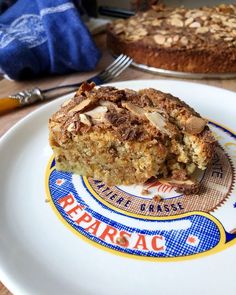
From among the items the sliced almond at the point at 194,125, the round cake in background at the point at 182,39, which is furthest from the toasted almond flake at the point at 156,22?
the sliced almond at the point at 194,125

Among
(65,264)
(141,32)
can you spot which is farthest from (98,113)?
(141,32)

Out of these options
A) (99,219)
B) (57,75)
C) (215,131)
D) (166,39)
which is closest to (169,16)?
(166,39)

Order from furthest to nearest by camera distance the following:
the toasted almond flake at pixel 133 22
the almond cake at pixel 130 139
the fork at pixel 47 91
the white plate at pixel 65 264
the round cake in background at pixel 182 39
Answer: the toasted almond flake at pixel 133 22, the round cake in background at pixel 182 39, the fork at pixel 47 91, the almond cake at pixel 130 139, the white plate at pixel 65 264

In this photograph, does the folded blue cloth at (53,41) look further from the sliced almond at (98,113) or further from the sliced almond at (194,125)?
the sliced almond at (194,125)

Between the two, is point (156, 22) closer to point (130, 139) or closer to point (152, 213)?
point (130, 139)

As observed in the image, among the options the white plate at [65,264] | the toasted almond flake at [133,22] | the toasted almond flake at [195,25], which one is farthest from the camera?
the toasted almond flake at [133,22]

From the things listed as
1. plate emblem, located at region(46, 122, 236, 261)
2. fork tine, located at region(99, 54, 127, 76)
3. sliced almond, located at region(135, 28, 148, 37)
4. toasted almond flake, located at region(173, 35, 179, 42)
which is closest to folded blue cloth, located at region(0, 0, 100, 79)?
fork tine, located at region(99, 54, 127, 76)

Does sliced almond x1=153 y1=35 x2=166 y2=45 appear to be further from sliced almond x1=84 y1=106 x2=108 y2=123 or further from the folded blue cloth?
sliced almond x1=84 y1=106 x2=108 y2=123
